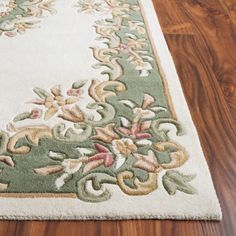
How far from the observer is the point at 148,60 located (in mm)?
1219

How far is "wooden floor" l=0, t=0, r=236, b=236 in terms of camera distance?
0.76 m

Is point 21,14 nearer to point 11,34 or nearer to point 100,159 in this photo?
point 11,34

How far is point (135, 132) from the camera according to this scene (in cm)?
96

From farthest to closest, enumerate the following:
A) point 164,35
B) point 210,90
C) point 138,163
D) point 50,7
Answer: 1. point 50,7
2. point 164,35
3. point 210,90
4. point 138,163

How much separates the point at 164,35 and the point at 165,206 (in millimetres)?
763

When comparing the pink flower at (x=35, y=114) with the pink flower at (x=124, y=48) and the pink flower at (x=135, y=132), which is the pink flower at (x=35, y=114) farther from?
the pink flower at (x=124, y=48)

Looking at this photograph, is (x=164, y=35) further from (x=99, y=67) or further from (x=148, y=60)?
(x=99, y=67)

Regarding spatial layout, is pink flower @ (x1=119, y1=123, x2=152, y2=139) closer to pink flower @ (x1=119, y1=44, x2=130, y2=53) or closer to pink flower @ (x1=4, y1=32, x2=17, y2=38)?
pink flower @ (x1=119, y1=44, x2=130, y2=53)

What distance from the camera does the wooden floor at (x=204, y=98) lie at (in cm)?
76

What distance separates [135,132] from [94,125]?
0.36 feet

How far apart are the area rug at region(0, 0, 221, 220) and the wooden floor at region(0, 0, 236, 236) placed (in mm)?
22

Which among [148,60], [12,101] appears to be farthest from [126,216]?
[148,60]

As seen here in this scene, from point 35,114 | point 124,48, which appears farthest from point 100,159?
point 124,48

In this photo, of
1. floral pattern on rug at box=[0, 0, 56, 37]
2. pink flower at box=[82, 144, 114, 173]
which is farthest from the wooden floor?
floral pattern on rug at box=[0, 0, 56, 37]
